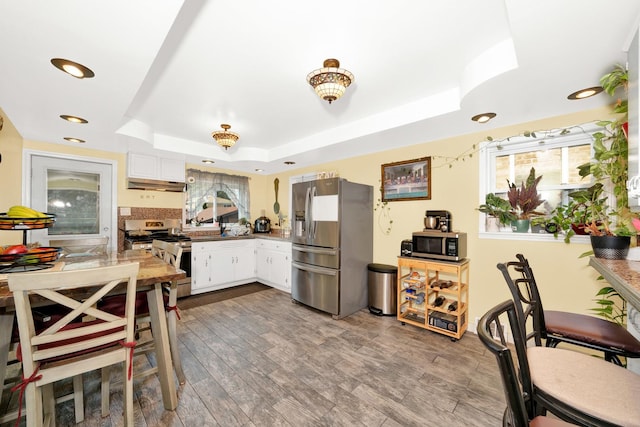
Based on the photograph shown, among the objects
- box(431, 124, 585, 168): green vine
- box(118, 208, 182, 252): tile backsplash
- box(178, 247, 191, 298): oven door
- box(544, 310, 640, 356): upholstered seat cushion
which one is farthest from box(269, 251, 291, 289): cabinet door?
box(544, 310, 640, 356): upholstered seat cushion

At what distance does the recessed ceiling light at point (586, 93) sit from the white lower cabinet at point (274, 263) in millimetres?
3625

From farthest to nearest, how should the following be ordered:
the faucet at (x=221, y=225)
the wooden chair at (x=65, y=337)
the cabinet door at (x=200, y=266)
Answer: the faucet at (x=221, y=225), the cabinet door at (x=200, y=266), the wooden chair at (x=65, y=337)

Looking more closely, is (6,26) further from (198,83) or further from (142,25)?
(198,83)

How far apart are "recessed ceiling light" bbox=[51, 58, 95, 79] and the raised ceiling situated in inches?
2.2

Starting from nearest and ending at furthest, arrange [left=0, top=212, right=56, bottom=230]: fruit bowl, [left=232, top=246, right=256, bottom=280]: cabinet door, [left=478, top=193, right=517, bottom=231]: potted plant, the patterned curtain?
[left=0, top=212, right=56, bottom=230]: fruit bowl → [left=478, top=193, right=517, bottom=231]: potted plant → [left=232, top=246, right=256, bottom=280]: cabinet door → the patterned curtain

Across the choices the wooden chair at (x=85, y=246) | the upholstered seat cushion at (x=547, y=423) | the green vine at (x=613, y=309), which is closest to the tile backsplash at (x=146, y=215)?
the wooden chair at (x=85, y=246)

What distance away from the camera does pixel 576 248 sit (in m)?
2.30

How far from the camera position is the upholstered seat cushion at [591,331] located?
127 cm

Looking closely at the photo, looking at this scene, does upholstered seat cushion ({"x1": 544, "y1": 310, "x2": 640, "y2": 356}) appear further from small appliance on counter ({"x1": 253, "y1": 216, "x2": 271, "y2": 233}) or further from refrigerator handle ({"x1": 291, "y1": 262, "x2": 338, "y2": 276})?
small appliance on counter ({"x1": 253, "y1": 216, "x2": 271, "y2": 233})

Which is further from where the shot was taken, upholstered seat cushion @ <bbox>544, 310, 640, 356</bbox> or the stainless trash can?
the stainless trash can

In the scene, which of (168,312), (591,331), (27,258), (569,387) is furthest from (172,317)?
(591,331)

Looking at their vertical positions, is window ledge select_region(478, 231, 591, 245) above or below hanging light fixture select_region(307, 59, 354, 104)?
below

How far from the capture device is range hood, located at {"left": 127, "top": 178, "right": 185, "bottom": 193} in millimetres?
3881

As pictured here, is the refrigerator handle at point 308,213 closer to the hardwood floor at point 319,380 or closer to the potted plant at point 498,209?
the hardwood floor at point 319,380
